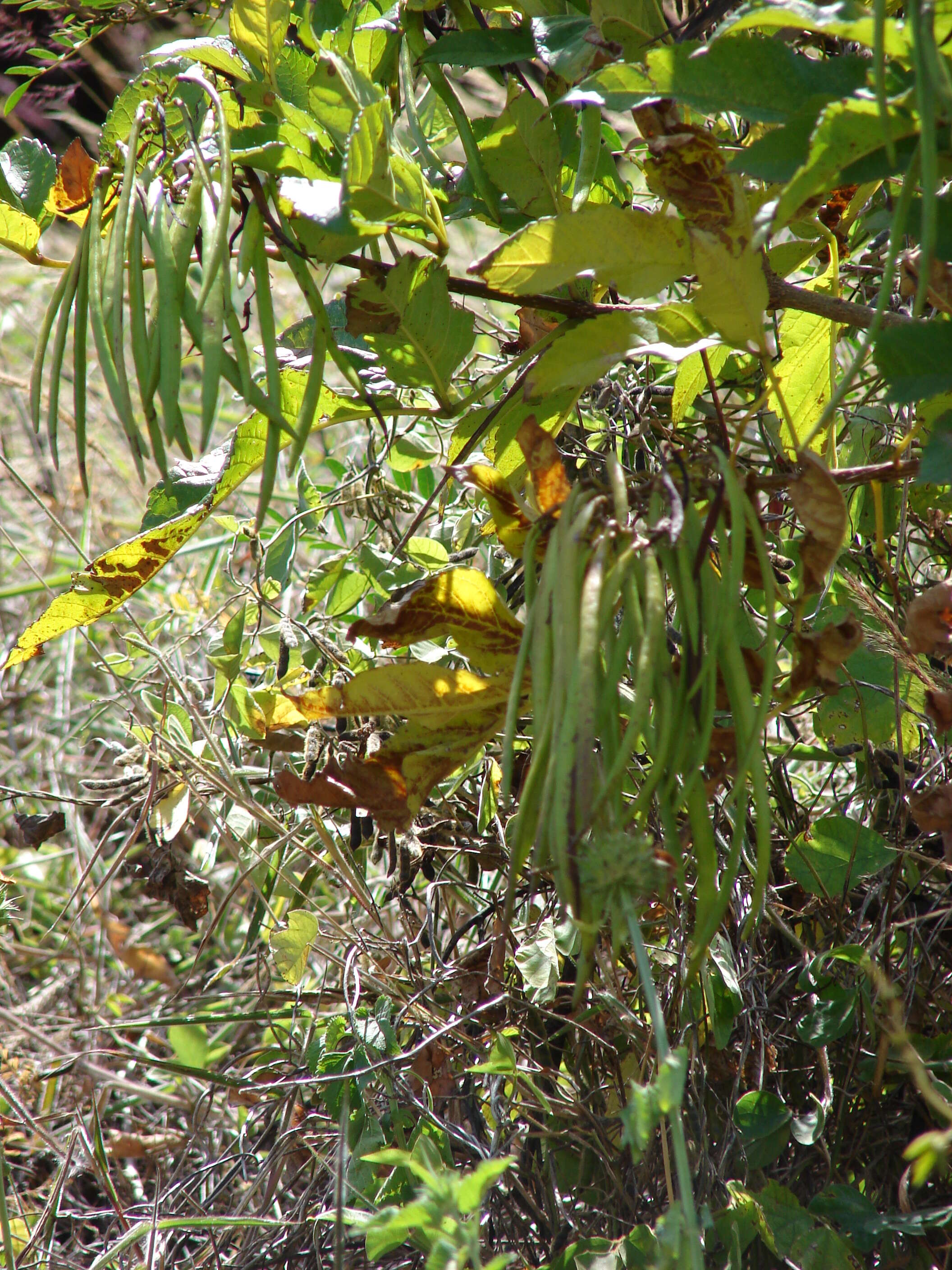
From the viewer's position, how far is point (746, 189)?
74cm

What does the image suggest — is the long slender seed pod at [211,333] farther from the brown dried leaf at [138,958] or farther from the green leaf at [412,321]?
the brown dried leaf at [138,958]

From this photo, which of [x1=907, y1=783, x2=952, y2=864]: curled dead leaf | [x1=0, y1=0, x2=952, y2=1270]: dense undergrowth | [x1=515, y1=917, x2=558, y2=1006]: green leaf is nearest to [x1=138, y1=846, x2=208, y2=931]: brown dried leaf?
[x1=0, y1=0, x2=952, y2=1270]: dense undergrowth

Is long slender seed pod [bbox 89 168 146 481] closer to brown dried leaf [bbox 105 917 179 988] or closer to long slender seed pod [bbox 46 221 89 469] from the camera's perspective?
long slender seed pod [bbox 46 221 89 469]

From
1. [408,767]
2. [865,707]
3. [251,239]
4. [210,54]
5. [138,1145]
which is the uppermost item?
[210,54]

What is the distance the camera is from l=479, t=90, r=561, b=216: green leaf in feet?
2.58

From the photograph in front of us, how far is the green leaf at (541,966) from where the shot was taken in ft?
2.89

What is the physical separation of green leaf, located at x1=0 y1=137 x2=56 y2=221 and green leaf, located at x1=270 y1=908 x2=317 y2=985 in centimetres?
63

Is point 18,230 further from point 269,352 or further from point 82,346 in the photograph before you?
point 269,352

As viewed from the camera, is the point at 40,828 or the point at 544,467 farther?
the point at 40,828

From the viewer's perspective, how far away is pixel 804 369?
2.77 ft

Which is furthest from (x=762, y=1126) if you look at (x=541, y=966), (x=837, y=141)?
(x=837, y=141)

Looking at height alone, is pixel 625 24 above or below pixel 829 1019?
above

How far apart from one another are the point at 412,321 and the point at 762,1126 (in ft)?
2.27

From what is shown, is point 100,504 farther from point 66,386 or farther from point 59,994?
point 59,994
